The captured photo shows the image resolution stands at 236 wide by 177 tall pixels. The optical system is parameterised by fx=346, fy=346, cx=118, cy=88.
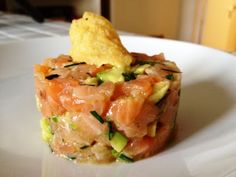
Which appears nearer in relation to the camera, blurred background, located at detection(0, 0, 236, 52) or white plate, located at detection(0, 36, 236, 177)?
white plate, located at detection(0, 36, 236, 177)

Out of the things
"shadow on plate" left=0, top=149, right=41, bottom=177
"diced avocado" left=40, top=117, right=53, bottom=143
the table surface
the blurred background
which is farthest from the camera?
the blurred background

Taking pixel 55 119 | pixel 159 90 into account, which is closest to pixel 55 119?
pixel 55 119

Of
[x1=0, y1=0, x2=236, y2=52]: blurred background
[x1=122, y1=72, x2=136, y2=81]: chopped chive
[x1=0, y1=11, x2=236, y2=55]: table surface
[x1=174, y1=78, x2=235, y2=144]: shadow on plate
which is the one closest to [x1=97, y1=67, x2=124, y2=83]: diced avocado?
[x1=122, y1=72, x2=136, y2=81]: chopped chive

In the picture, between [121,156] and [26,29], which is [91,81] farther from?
[26,29]

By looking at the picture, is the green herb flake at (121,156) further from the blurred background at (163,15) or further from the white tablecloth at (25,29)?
the blurred background at (163,15)

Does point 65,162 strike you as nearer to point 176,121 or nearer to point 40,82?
point 40,82

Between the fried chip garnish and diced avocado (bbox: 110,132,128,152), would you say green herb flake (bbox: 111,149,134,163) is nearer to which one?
diced avocado (bbox: 110,132,128,152)
